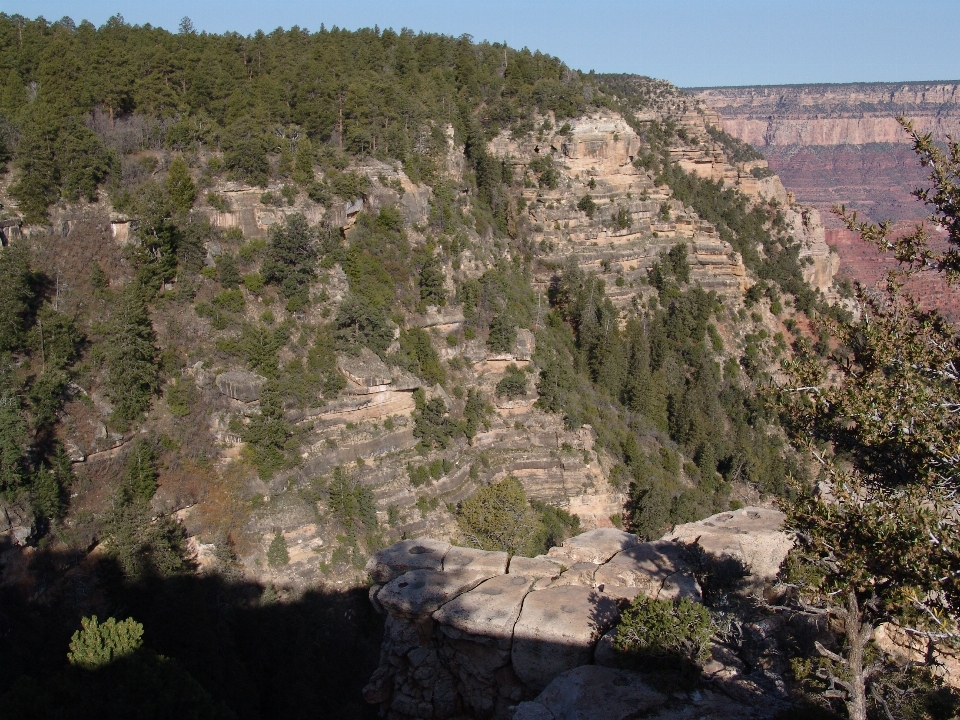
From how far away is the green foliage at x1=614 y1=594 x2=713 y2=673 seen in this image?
12625 millimetres

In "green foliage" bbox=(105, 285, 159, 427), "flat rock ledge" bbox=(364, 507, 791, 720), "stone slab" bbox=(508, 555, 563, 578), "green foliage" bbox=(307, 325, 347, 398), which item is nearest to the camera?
"flat rock ledge" bbox=(364, 507, 791, 720)

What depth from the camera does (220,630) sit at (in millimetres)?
23609

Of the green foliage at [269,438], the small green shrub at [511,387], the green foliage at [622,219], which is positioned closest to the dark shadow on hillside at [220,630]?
the green foliage at [269,438]

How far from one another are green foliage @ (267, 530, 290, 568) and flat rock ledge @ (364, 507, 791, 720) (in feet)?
31.7

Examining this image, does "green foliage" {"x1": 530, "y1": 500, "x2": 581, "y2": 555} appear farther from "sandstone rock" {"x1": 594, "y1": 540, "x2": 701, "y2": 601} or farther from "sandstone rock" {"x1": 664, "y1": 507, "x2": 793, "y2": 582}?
"sandstone rock" {"x1": 594, "y1": 540, "x2": 701, "y2": 601}

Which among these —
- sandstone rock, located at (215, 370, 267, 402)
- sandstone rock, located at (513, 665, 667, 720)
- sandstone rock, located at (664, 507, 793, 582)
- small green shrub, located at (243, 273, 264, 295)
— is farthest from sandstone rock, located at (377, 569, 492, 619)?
small green shrub, located at (243, 273, 264, 295)

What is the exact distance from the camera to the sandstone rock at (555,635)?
14172 millimetres

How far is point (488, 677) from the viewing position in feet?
50.5

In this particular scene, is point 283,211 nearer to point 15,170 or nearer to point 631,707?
point 15,170

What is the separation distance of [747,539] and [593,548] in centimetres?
419

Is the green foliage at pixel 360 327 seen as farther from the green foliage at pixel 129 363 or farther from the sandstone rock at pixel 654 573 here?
the sandstone rock at pixel 654 573

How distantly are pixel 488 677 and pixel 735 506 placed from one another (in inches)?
1183

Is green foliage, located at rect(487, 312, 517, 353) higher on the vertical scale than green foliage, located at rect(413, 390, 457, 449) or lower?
higher

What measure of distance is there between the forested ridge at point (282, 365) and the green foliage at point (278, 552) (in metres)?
0.11
